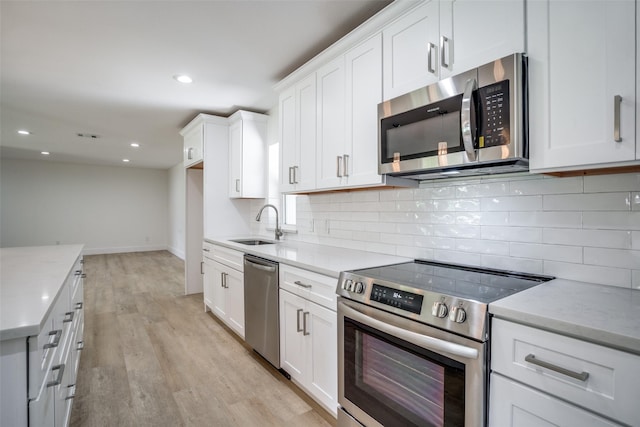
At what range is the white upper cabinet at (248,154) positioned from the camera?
→ 12.3ft

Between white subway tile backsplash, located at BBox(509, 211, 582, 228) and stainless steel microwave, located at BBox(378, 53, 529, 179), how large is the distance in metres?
0.24

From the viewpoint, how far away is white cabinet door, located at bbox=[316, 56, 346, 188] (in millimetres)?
2197

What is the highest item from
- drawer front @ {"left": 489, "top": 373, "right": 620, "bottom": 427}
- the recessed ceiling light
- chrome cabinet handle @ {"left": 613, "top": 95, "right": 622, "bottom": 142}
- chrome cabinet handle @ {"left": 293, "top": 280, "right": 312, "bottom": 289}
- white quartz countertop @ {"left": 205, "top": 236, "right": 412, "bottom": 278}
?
the recessed ceiling light

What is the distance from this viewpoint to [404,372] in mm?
1347

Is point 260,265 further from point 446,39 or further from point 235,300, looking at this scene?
point 446,39

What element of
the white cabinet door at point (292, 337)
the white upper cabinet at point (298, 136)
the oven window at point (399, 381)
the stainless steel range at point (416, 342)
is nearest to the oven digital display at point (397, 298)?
the stainless steel range at point (416, 342)

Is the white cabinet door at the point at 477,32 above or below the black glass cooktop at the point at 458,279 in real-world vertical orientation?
above

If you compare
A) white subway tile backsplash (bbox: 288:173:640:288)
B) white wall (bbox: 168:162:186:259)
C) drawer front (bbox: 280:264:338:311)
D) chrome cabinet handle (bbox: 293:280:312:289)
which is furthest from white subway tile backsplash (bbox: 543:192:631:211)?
white wall (bbox: 168:162:186:259)

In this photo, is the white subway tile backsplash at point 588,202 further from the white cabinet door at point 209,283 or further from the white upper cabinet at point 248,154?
the white cabinet door at point 209,283

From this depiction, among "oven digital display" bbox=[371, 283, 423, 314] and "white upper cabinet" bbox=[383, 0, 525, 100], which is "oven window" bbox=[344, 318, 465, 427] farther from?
"white upper cabinet" bbox=[383, 0, 525, 100]

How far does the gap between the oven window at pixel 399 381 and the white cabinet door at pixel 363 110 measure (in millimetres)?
938

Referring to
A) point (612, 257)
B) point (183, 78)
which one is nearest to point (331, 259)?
point (612, 257)

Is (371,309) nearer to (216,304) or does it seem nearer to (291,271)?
(291,271)

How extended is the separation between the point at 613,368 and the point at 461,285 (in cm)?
56
